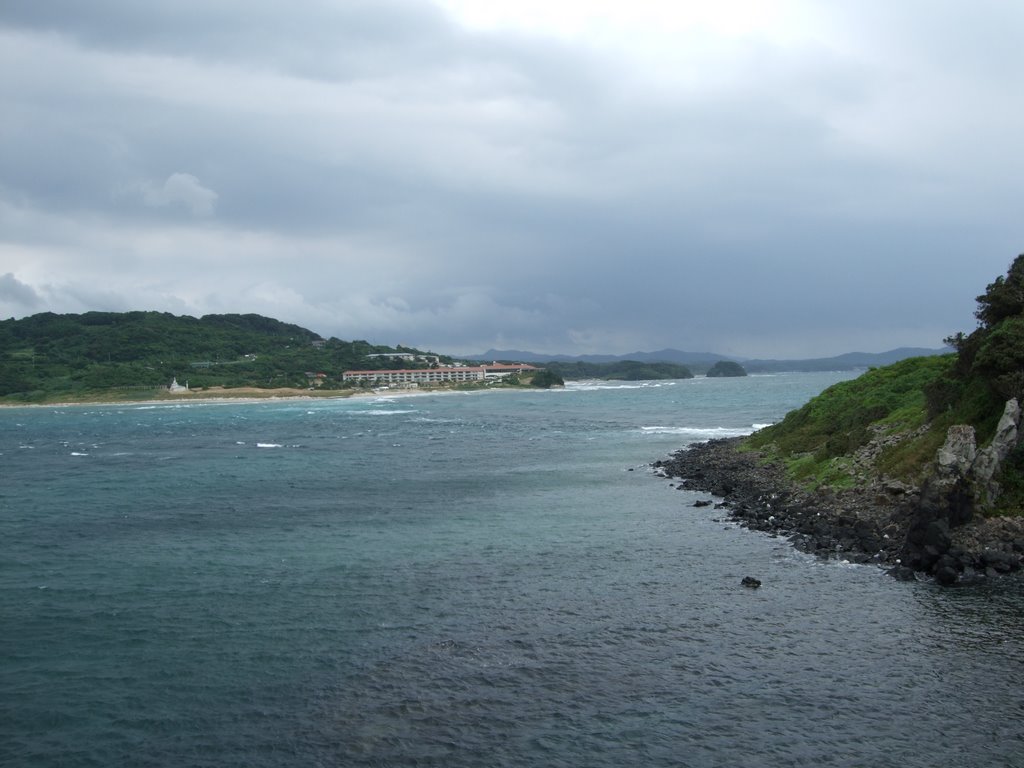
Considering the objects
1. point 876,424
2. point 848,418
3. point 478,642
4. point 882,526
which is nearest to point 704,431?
point 848,418

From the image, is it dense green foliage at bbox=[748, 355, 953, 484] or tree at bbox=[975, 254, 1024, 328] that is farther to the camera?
dense green foliage at bbox=[748, 355, 953, 484]

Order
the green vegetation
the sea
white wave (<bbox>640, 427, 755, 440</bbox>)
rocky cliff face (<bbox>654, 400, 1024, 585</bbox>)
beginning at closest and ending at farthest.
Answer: the sea < rocky cliff face (<bbox>654, 400, 1024, 585</bbox>) < the green vegetation < white wave (<bbox>640, 427, 755, 440</bbox>)

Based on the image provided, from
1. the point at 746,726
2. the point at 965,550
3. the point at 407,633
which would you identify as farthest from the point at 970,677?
the point at 407,633

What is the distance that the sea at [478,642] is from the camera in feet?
50.1

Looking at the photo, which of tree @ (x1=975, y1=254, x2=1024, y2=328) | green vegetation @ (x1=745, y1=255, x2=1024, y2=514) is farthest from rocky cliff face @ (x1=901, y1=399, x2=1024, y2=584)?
tree @ (x1=975, y1=254, x2=1024, y2=328)

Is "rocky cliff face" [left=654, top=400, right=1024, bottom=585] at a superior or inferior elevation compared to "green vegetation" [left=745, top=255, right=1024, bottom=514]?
inferior

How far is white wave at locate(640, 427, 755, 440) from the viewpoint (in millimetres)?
74375

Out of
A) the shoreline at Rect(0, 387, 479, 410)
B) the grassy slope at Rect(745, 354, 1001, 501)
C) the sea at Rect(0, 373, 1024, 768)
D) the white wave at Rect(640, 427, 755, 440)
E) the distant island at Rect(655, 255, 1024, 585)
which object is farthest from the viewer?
the shoreline at Rect(0, 387, 479, 410)

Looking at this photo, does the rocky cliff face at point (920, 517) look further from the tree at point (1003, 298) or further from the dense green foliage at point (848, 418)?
the tree at point (1003, 298)

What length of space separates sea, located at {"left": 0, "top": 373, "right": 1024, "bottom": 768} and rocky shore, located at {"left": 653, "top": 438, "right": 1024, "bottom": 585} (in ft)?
3.72

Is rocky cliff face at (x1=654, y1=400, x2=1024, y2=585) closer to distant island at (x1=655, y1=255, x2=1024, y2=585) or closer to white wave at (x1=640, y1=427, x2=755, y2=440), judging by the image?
distant island at (x1=655, y1=255, x2=1024, y2=585)

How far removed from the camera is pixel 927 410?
39.8 metres

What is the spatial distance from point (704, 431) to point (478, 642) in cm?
6270

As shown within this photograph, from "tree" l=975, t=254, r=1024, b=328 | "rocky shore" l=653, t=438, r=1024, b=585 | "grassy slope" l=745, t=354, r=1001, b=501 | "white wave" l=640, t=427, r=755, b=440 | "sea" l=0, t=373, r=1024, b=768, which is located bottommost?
"sea" l=0, t=373, r=1024, b=768
